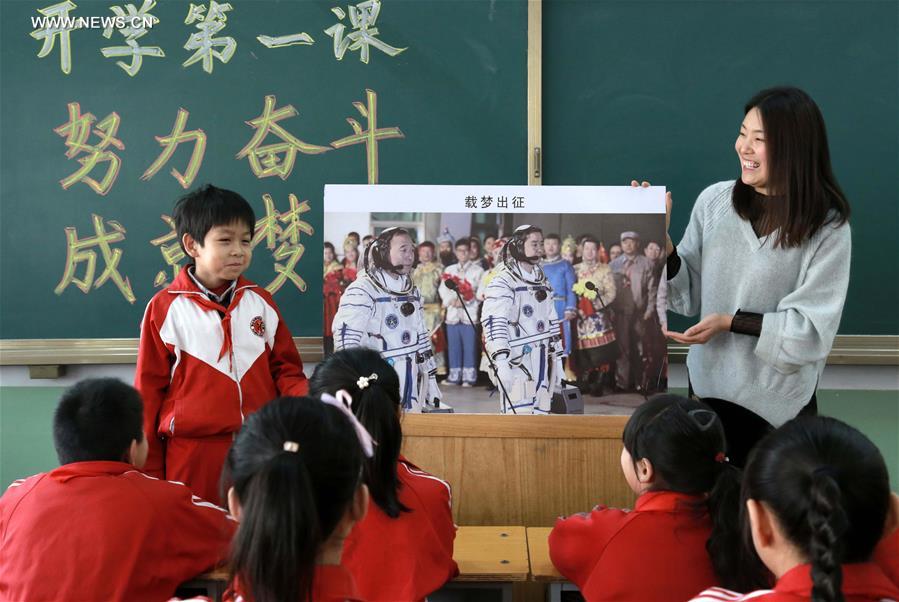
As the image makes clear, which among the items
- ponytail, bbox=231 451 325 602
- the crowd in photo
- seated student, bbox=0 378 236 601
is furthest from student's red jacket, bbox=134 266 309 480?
ponytail, bbox=231 451 325 602

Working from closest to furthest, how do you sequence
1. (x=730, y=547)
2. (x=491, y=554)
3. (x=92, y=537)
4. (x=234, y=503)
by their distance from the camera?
1. (x=234, y=503)
2. (x=730, y=547)
3. (x=92, y=537)
4. (x=491, y=554)

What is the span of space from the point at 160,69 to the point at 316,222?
722 mm

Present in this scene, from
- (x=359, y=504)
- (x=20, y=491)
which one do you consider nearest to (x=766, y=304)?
(x=359, y=504)

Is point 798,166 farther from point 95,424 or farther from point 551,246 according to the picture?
point 95,424

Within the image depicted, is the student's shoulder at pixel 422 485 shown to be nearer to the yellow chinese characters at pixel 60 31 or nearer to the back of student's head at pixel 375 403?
the back of student's head at pixel 375 403

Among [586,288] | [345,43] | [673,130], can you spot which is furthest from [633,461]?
[345,43]

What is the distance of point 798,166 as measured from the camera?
6.61ft

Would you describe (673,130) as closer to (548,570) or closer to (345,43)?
(345,43)

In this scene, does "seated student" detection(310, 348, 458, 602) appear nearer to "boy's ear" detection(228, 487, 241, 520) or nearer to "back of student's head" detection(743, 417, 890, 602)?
"boy's ear" detection(228, 487, 241, 520)

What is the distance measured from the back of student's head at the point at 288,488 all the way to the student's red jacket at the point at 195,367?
3.51 feet

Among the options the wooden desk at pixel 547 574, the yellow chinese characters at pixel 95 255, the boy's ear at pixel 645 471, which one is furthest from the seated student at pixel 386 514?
the yellow chinese characters at pixel 95 255

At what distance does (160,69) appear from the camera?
9.12 ft

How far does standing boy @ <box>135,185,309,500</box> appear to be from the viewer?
2.23 metres

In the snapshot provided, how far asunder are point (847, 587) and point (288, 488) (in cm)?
76
